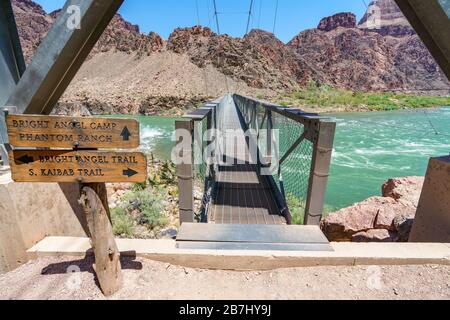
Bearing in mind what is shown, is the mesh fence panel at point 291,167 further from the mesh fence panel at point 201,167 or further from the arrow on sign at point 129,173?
the arrow on sign at point 129,173

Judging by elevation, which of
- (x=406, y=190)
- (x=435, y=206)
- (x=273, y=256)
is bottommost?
(x=406, y=190)

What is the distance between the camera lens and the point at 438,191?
223cm

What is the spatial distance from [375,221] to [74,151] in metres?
3.83

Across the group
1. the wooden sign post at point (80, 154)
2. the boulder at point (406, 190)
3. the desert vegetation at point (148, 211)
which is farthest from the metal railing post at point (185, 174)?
the boulder at point (406, 190)

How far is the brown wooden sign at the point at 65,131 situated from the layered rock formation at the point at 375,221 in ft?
11.1

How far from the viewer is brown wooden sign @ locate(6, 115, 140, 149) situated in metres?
1.45

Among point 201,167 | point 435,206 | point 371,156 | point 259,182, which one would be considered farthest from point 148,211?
point 371,156

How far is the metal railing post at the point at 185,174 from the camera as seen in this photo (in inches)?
88.3

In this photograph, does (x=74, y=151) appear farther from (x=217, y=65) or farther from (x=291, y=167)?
(x=217, y=65)

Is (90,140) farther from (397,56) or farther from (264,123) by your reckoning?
(397,56)

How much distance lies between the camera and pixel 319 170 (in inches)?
90.1

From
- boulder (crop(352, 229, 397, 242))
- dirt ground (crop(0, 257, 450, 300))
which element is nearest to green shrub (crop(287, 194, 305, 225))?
boulder (crop(352, 229, 397, 242))

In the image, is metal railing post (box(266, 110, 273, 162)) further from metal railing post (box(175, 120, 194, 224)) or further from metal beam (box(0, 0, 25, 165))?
metal beam (box(0, 0, 25, 165))

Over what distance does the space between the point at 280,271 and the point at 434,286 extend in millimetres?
1016
